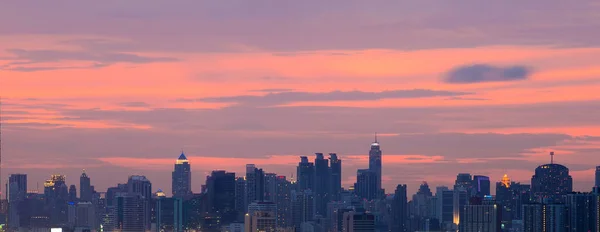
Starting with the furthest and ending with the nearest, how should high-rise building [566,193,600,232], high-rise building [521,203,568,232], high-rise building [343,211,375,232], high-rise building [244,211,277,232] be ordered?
high-rise building [521,203,568,232] < high-rise building [343,211,375,232] < high-rise building [566,193,600,232] < high-rise building [244,211,277,232]

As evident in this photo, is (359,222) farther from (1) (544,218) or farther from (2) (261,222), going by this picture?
(1) (544,218)

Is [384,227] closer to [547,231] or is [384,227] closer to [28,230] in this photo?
[547,231]

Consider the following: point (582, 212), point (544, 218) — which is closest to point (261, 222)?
point (544, 218)

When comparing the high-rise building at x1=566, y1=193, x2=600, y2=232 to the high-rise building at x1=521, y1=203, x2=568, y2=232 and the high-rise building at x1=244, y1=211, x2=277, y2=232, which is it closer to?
the high-rise building at x1=521, y1=203, x2=568, y2=232

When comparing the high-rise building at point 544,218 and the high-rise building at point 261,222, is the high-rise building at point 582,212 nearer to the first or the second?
the high-rise building at point 544,218

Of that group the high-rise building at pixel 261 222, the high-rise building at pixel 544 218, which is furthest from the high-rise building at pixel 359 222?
the high-rise building at pixel 544 218

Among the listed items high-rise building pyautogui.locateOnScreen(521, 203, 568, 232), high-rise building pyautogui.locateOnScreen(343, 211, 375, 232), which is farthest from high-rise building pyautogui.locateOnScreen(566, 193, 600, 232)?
high-rise building pyautogui.locateOnScreen(343, 211, 375, 232)
